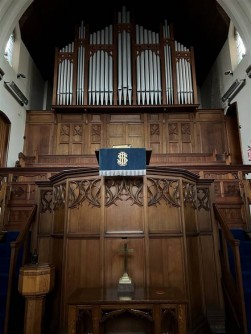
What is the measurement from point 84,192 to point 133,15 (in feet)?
25.4

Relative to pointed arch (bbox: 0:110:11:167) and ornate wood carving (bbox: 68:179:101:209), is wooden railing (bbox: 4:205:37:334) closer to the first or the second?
ornate wood carving (bbox: 68:179:101:209)

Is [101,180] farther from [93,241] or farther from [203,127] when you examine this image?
[203,127]

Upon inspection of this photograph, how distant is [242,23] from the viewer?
6480mm

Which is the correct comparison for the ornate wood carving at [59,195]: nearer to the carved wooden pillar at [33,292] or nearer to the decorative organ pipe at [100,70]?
the carved wooden pillar at [33,292]

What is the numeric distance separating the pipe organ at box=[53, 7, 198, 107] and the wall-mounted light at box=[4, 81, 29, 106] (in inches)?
37.0

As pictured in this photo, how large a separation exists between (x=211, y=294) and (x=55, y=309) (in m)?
1.82

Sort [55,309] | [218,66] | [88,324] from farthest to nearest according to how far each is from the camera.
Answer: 1. [218,66]
2. [55,309]
3. [88,324]

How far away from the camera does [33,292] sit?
8.27 ft

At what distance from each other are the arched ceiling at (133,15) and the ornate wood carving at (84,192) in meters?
6.64

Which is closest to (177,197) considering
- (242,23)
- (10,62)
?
(242,23)

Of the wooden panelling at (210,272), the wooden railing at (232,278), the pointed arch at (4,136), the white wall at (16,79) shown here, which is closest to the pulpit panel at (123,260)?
the wooden panelling at (210,272)

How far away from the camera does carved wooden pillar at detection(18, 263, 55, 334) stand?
8.13ft

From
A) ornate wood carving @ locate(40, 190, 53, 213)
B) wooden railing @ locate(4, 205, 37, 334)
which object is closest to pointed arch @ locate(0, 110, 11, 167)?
ornate wood carving @ locate(40, 190, 53, 213)

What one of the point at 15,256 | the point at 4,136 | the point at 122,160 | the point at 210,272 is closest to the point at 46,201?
the point at 15,256
